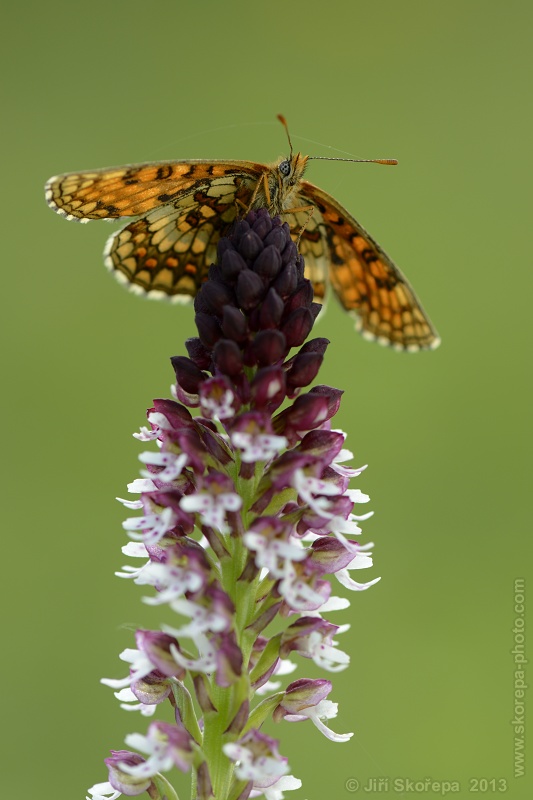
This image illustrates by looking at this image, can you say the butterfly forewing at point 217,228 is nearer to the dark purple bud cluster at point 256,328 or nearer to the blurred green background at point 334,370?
the dark purple bud cluster at point 256,328

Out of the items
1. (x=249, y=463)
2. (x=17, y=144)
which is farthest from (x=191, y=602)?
(x=17, y=144)

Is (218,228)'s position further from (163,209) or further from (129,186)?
(129,186)

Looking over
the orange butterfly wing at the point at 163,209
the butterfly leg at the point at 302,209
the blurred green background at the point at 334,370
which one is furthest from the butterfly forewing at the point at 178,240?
the blurred green background at the point at 334,370

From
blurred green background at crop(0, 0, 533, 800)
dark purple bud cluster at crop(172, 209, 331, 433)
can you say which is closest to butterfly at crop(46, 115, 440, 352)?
dark purple bud cluster at crop(172, 209, 331, 433)

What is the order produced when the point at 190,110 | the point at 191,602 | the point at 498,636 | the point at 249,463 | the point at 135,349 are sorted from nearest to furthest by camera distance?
the point at 191,602, the point at 249,463, the point at 498,636, the point at 135,349, the point at 190,110

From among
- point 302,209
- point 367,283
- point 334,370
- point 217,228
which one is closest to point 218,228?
point 217,228

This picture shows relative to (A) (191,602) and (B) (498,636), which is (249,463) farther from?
(B) (498,636)
